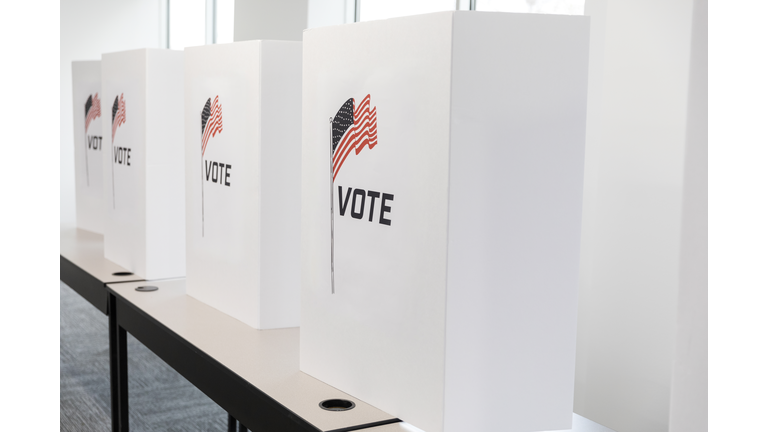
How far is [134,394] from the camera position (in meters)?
2.83

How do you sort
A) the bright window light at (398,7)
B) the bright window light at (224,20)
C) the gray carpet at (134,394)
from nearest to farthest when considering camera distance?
the gray carpet at (134,394) < the bright window light at (398,7) < the bright window light at (224,20)

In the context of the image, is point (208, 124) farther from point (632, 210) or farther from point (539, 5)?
point (539, 5)

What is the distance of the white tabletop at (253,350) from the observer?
106 centimetres

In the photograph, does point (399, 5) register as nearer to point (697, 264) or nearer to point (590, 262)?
point (590, 262)

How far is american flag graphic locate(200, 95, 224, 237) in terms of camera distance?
5.19 feet

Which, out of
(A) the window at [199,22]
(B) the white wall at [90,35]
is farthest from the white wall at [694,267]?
(B) the white wall at [90,35]

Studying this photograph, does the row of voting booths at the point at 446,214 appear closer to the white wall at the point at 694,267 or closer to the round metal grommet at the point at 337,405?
the round metal grommet at the point at 337,405

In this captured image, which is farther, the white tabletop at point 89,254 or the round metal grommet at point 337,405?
the white tabletop at point 89,254

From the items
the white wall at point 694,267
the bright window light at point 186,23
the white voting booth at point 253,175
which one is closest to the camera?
the white wall at point 694,267

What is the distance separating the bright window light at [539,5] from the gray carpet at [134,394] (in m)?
1.79

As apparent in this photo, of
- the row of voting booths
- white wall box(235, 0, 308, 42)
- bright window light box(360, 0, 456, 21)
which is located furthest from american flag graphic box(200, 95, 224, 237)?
white wall box(235, 0, 308, 42)

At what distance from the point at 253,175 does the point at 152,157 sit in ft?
1.95

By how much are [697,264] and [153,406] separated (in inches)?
94.2

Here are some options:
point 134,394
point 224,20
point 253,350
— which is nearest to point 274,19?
point 224,20
